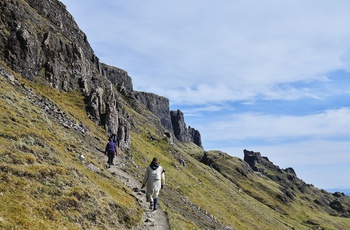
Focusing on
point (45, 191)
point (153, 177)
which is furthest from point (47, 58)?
point (45, 191)

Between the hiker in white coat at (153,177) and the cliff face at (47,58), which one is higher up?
the cliff face at (47,58)

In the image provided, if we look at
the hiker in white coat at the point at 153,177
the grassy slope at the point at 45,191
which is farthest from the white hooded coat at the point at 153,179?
the grassy slope at the point at 45,191

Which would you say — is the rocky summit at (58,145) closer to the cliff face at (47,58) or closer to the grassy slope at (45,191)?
the grassy slope at (45,191)

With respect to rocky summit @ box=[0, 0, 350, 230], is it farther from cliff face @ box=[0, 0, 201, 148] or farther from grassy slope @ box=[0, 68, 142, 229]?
cliff face @ box=[0, 0, 201, 148]

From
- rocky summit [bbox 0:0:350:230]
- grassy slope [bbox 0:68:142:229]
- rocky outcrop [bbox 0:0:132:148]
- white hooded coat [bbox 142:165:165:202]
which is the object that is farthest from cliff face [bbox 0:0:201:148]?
white hooded coat [bbox 142:165:165:202]

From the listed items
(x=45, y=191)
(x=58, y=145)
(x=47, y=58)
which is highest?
(x=47, y=58)

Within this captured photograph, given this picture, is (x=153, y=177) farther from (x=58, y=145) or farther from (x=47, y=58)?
(x=47, y=58)

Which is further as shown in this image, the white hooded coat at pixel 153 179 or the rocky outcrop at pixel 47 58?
the rocky outcrop at pixel 47 58

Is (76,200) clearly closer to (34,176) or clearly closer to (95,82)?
(34,176)

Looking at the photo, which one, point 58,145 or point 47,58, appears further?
point 47,58

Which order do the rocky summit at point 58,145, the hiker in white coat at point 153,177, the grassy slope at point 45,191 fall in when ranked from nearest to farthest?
the grassy slope at point 45,191
the rocky summit at point 58,145
the hiker in white coat at point 153,177

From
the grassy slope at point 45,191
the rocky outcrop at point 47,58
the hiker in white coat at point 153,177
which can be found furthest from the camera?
the rocky outcrop at point 47,58

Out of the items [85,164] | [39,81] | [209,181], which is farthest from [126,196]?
[209,181]

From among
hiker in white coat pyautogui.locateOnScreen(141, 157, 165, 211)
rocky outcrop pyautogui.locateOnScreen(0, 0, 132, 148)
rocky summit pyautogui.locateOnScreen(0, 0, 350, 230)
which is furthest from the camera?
rocky outcrop pyautogui.locateOnScreen(0, 0, 132, 148)
